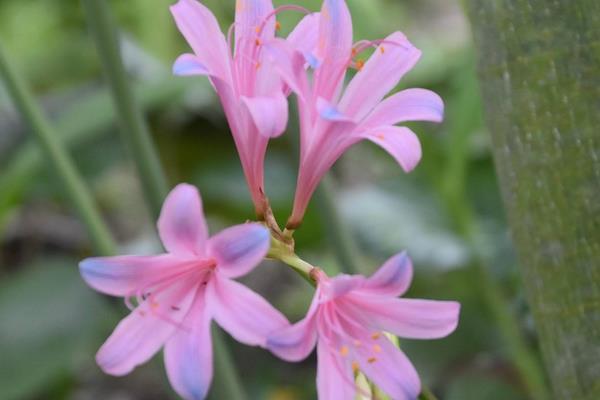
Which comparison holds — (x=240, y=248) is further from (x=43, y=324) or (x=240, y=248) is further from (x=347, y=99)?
(x=43, y=324)

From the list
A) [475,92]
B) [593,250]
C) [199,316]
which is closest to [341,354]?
[199,316]

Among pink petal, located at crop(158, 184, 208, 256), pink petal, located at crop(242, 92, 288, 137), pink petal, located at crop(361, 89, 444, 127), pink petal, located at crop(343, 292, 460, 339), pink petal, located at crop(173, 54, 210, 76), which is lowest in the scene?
pink petal, located at crop(343, 292, 460, 339)

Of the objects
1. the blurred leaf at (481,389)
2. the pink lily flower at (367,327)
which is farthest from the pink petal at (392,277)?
the blurred leaf at (481,389)

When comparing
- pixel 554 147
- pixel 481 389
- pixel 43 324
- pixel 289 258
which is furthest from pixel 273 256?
pixel 43 324

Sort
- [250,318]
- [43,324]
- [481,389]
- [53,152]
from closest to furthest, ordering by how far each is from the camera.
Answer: [250,318] < [53,152] < [481,389] < [43,324]

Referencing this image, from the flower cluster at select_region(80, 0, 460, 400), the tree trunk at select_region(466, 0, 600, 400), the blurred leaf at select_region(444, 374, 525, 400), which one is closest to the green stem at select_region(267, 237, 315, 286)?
the flower cluster at select_region(80, 0, 460, 400)

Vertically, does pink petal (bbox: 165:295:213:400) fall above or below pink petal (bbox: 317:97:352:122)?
below

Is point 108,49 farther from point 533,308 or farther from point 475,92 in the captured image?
point 475,92

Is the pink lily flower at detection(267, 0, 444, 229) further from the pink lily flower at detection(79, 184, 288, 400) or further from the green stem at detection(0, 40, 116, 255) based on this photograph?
the green stem at detection(0, 40, 116, 255)
